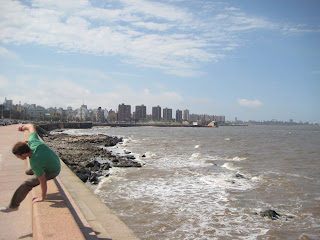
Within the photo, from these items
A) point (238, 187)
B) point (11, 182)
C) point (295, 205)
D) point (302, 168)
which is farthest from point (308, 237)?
point (302, 168)

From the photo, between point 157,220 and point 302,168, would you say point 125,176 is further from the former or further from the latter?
point 302,168

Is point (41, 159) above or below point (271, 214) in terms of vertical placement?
above

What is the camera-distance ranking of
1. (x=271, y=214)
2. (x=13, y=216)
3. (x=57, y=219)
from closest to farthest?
(x=57, y=219) → (x=13, y=216) → (x=271, y=214)

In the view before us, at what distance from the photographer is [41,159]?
414 cm

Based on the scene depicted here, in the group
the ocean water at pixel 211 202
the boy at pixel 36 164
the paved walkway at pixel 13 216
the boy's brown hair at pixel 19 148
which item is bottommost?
the ocean water at pixel 211 202

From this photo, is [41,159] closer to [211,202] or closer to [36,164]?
[36,164]

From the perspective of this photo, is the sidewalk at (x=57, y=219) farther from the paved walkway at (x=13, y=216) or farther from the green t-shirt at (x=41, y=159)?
the green t-shirt at (x=41, y=159)

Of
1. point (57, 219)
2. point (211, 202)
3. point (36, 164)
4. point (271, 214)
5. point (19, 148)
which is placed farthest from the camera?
point (211, 202)

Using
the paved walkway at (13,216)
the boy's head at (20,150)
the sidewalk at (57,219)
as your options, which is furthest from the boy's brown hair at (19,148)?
the paved walkway at (13,216)

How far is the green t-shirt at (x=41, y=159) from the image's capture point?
4.07 metres

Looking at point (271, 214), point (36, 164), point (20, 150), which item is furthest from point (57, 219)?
point (271, 214)

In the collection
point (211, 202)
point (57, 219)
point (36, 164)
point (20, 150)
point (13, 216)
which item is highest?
point (20, 150)

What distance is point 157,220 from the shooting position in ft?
25.6

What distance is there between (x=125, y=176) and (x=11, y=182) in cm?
794
